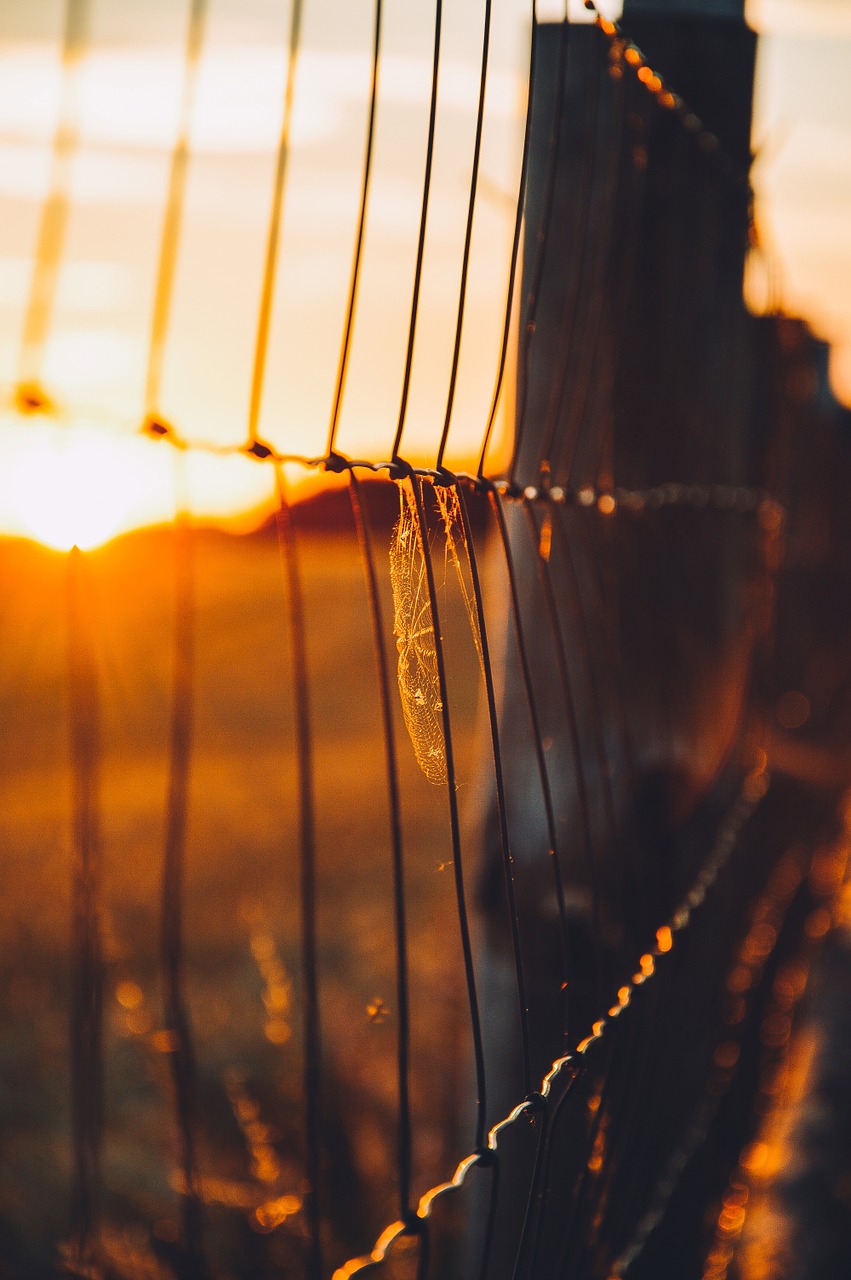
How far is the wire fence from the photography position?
0.67 m

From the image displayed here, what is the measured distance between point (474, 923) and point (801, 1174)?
0.93 m

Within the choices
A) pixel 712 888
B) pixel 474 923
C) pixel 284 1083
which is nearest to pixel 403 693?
pixel 474 923

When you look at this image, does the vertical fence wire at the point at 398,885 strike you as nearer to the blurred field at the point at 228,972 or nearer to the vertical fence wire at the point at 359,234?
the vertical fence wire at the point at 359,234

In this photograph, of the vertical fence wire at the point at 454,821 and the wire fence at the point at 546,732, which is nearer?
the wire fence at the point at 546,732

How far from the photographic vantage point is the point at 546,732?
1429 mm

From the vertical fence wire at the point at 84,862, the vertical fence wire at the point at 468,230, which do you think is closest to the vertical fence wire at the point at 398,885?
the vertical fence wire at the point at 468,230

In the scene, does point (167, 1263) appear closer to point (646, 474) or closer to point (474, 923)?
point (474, 923)

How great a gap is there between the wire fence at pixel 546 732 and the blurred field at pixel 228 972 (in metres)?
0.02

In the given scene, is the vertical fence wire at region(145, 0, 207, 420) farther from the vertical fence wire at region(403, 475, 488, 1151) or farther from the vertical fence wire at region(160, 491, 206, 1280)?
the vertical fence wire at region(403, 475, 488, 1151)

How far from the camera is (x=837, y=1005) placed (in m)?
2.60

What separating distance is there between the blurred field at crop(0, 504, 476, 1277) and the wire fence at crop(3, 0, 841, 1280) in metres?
0.02

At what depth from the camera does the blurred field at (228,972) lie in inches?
95.8

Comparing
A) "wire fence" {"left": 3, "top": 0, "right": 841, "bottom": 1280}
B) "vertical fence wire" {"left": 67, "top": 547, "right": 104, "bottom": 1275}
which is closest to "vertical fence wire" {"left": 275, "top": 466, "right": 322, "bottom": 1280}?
"wire fence" {"left": 3, "top": 0, "right": 841, "bottom": 1280}

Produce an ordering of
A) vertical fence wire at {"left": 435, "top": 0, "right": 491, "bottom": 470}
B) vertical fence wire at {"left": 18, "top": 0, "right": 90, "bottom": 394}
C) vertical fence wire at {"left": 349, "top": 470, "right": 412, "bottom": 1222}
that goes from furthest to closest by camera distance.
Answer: vertical fence wire at {"left": 435, "top": 0, "right": 491, "bottom": 470} < vertical fence wire at {"left": 349, "top": 470, "right": 412, "bottom": 1222} < vertical fence wire at {"left": 18, "top": 0, "right": 90, "bottom": 394}
